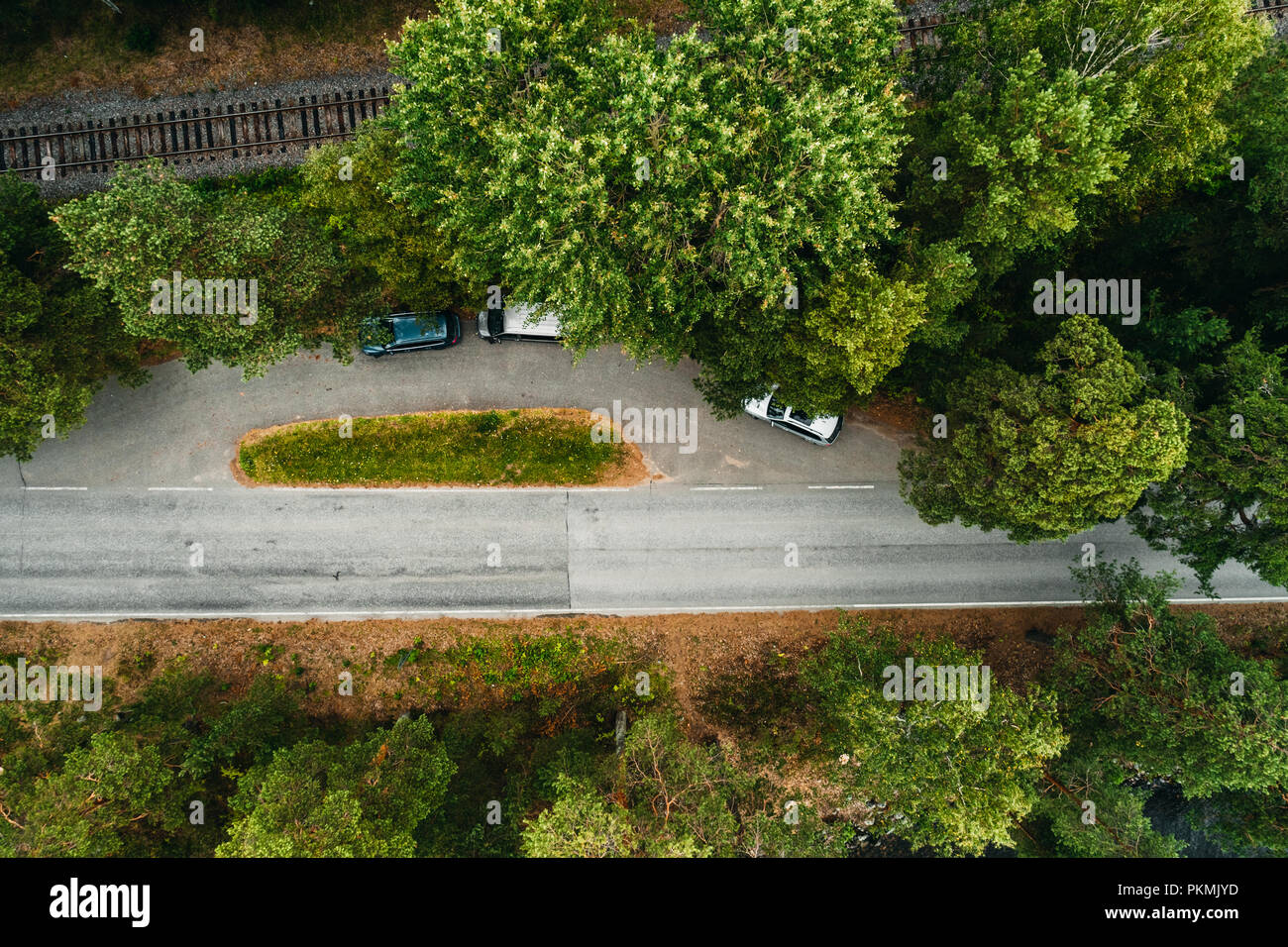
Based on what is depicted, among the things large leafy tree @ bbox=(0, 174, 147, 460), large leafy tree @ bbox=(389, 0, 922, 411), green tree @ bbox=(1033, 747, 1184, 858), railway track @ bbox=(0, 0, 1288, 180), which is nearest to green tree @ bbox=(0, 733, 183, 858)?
large leafy tree @ bbox=(0, 174, 147, 460)

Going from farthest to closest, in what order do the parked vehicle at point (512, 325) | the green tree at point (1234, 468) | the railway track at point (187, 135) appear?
the railway track at point (187, 135) < the parked vehicle at point (512, 325) < the green tree at point (1234, 468)

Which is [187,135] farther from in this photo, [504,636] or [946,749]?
[946,749]

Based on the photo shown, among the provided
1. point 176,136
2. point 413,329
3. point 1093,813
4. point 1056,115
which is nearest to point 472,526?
point 413,329

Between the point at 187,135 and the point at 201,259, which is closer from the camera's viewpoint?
the point at 201,259

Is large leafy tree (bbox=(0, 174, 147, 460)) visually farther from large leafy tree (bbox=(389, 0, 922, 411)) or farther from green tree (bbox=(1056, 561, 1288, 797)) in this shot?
green tree (bbox=(1056, 561, 1288, 797))

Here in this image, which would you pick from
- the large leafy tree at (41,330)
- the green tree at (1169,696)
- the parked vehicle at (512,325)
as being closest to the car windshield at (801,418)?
the parked vehicle at (512,325)

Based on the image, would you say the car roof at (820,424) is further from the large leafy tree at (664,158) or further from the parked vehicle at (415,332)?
the parked vehicle at (415,332)
